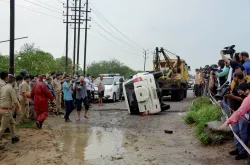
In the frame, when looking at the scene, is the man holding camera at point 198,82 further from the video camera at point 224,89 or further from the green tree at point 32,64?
the green tree at point 32,64

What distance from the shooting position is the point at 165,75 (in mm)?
22031

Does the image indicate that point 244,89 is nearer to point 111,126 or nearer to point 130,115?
point 111,126

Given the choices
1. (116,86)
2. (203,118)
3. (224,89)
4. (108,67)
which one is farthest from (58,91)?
(108,67)

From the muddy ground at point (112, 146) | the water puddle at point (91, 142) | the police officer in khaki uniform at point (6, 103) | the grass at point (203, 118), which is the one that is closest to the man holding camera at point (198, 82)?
the grass at point (203, 118)

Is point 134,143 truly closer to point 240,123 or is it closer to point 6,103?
point 240,123

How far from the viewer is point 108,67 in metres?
88.6

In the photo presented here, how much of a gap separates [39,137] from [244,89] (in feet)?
18.0

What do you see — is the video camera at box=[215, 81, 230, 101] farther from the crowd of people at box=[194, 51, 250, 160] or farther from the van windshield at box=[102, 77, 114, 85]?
the van windshield at box=[102, 77, 114, 85]

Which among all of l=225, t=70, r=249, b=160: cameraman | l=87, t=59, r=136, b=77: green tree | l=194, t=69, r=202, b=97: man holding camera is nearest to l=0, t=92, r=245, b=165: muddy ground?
l=225, t=70, r=249, b=160: cameraman

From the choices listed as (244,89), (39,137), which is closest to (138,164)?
(244,89)

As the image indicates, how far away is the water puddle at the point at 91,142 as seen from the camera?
7680 millimetres

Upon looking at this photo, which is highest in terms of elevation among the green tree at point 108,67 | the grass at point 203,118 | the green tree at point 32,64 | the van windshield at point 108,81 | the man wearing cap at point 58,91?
the green tree at point 108,67

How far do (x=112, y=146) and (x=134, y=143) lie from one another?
0.61 meters

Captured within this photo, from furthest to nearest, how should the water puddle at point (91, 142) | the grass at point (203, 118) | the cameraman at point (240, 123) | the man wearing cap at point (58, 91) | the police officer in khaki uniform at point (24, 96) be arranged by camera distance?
the man wearing cap at point (58, 91), the police officer in khaki uniform at point (24, 96), the grass at point (203, 118), the water puddle at point (91, 142), the cameraman at point (240, 123)
